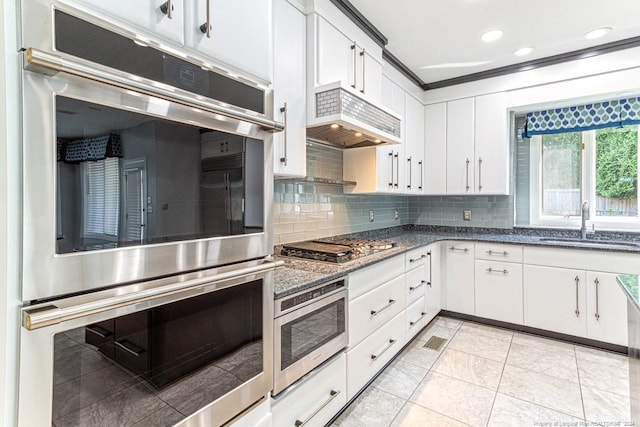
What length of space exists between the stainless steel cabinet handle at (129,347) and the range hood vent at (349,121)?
1516mm

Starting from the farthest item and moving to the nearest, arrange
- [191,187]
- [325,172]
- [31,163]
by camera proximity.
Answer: [325,172]
[191,187]
[31,163]

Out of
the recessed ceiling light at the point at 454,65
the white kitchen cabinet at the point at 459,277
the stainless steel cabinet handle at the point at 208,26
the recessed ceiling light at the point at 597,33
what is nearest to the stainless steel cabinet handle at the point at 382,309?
the white kitchen cabinet at the point at 459,277

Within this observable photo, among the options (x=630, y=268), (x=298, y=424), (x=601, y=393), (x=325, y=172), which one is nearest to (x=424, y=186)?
(x=325, y=172)

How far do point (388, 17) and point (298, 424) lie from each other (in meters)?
2.70

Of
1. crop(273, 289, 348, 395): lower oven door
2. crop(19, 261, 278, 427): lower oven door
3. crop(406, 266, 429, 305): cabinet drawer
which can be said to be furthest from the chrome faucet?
crop(19, 261, 278, 427): lower oven door

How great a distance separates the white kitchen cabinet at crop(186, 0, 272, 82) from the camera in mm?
1007

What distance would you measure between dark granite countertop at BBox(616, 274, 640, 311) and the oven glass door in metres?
1.39

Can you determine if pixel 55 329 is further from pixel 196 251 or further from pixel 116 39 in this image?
pixel 116 39

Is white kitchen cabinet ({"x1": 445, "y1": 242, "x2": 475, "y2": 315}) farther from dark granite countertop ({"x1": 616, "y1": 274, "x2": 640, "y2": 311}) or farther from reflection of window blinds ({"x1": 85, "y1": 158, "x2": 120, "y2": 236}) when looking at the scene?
reflection of window blinds ({"x1": 85, "y1": 158, "x2": 120, "y2": 236})

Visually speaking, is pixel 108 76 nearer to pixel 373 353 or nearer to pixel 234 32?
pixel 234 32

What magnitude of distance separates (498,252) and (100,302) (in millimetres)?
3293

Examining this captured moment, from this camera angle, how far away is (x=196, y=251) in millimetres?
1000

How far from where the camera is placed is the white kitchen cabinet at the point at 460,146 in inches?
139

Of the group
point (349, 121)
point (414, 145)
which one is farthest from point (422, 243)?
point (349, 121)
